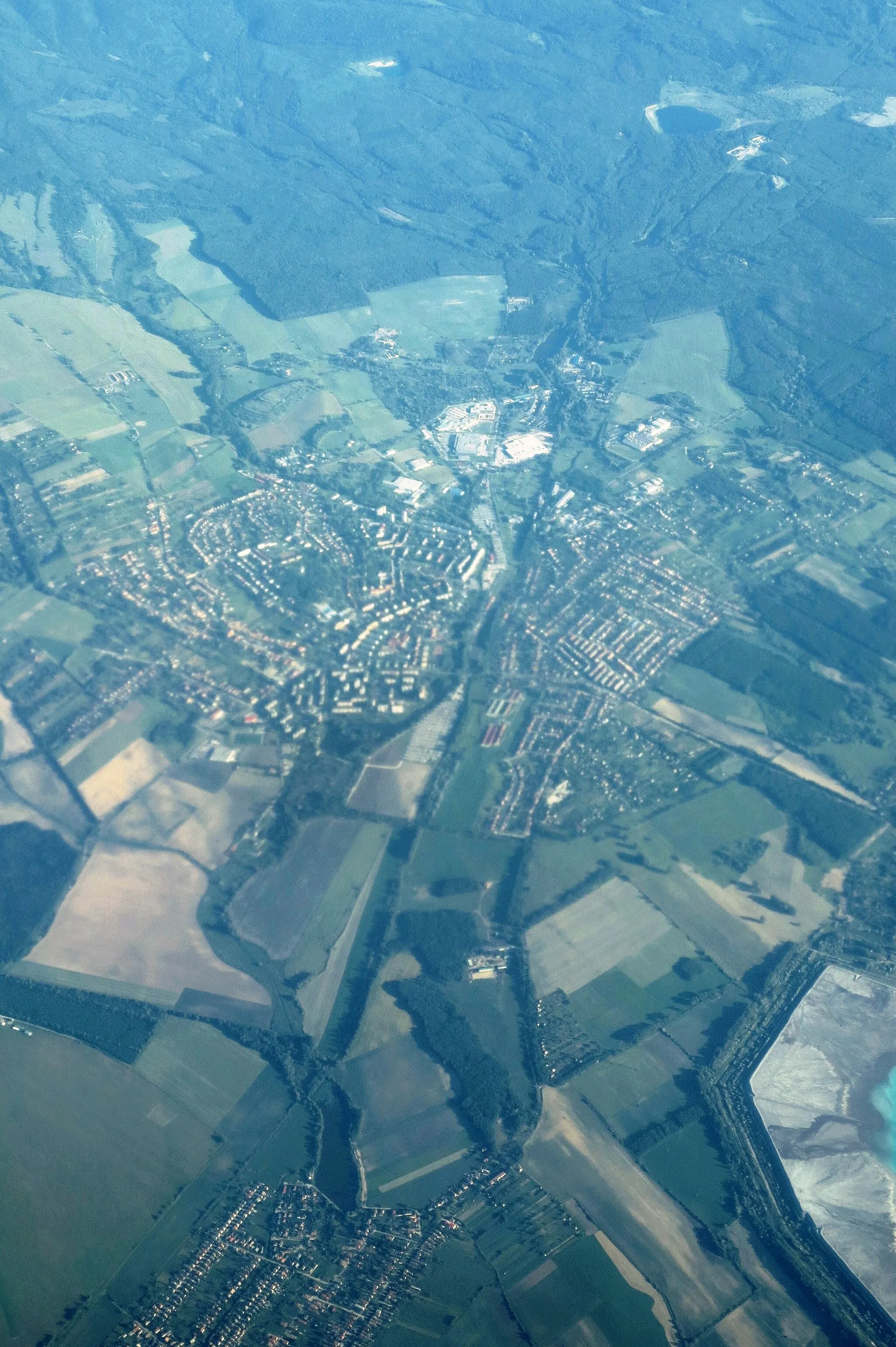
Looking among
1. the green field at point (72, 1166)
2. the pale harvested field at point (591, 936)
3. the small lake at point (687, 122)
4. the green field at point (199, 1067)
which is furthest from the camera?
the small lake at point (687, 122)

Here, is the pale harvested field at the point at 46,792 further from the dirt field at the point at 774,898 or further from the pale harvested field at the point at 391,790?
the dirt field at the point at 774,898

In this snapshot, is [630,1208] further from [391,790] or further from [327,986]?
[391,790]

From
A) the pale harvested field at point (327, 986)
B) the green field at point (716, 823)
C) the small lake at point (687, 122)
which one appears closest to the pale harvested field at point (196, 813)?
the pale harvested field at point (327, 986)

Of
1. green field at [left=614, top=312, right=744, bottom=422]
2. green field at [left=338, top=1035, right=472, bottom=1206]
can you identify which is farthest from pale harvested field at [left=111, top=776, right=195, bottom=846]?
green field at [left=614, top=312, right=744, bottom=422]

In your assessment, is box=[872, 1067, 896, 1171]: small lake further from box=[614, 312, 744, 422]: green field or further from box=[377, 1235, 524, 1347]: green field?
box=[614, 312, 744, 422]: green field

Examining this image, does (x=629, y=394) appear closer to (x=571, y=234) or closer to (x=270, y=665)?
Result: (x=571, y=234)

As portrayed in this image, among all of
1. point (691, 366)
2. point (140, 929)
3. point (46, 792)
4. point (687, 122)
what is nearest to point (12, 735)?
point (46, 792)

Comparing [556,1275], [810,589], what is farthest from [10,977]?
[810,589]
